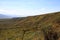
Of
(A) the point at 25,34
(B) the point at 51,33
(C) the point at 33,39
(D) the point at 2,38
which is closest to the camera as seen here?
(B) the point at 51,33

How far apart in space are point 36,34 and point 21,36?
2842 millimetres

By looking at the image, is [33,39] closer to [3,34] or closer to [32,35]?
[32,35]

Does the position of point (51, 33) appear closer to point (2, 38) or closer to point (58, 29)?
point (58, 29)

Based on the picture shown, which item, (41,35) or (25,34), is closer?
A: (41,35)

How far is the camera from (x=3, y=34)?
88.0 ft

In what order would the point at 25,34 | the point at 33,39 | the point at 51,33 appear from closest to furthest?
the point at 51,33
the point at 33,39
the point at 25,34

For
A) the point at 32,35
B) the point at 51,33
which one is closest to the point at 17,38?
the point at 32,35

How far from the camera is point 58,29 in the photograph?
1991 cm

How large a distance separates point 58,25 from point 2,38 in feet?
29.1

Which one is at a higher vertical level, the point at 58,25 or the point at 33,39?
the point at 58,25

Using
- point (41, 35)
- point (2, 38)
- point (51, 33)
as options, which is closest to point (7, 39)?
point (2, 38)

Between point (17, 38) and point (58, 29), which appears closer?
point (58, 29)

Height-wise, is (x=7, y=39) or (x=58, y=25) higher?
(x=58, y=25)

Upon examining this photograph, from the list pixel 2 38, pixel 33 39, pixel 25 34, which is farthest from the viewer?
pixel 2 38
